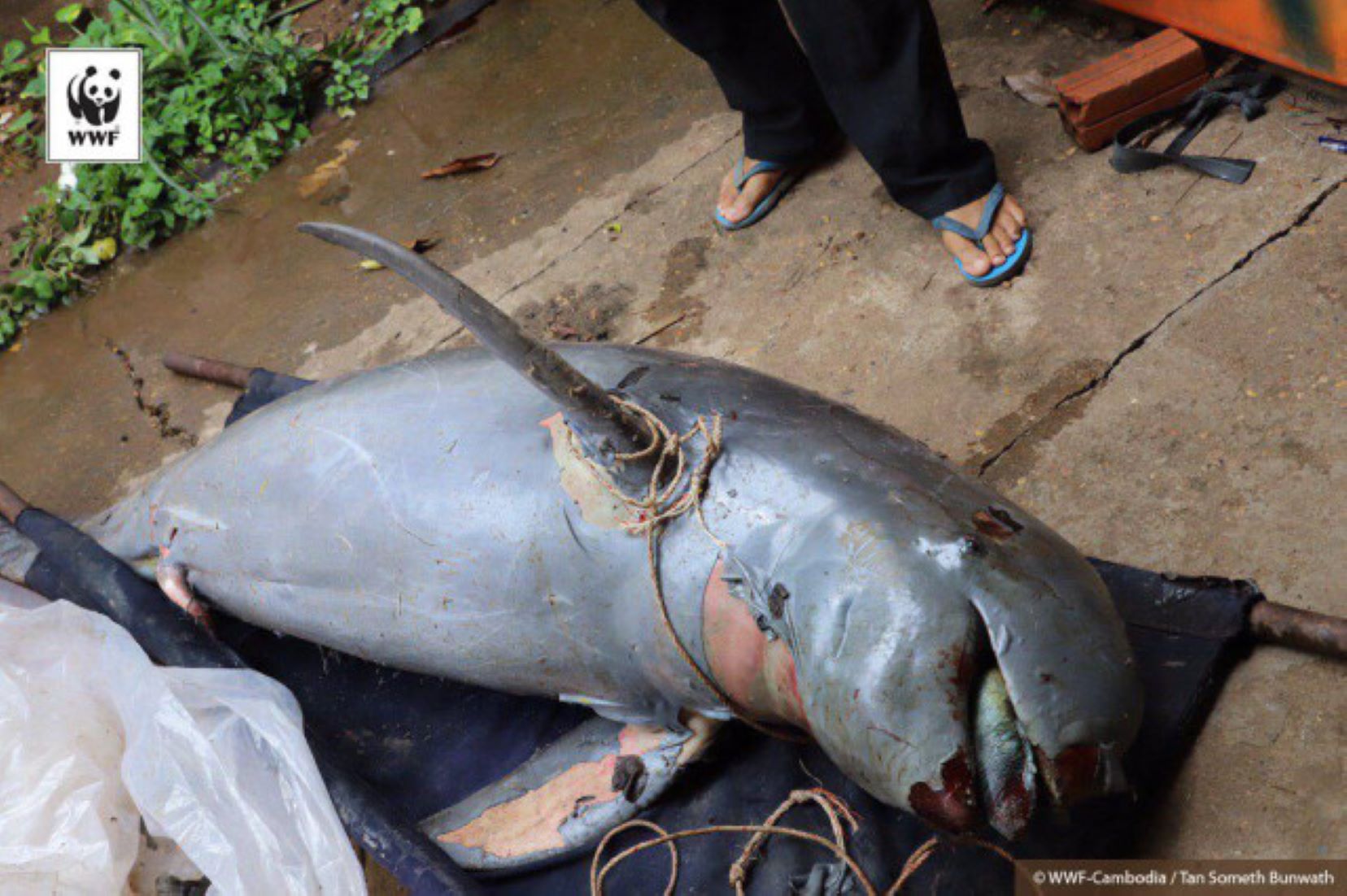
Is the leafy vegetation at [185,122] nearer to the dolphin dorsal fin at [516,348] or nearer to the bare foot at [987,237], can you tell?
the bare foot at [987,237]

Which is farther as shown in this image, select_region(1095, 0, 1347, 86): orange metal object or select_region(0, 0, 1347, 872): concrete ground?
select_region(1095, 0, 1347, 86): orange metal object

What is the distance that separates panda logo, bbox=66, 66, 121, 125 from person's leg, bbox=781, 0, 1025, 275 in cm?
268

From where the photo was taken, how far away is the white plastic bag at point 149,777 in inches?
81.4

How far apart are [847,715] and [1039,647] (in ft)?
0.84

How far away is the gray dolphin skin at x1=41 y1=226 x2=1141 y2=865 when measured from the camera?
58.1 inches

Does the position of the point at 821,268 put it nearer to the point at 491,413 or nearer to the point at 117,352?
the point at 491,413

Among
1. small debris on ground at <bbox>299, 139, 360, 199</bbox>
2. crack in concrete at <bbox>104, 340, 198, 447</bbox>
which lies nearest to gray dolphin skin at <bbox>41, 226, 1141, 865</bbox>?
crack in concrete at <bbox>104, 340, 198, 447</bbox>

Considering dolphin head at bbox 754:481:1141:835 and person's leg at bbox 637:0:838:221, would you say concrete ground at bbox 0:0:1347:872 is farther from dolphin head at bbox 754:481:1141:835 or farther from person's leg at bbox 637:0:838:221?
dolphin head at bbox 754:481:1141:835

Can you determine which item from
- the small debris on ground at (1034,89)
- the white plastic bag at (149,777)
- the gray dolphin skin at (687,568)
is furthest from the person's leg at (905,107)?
the white plastic bag at (149,777)

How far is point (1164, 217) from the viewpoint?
2.77 metres

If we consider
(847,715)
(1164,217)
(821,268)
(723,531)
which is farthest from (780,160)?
(847,715)

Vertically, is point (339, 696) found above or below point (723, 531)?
below

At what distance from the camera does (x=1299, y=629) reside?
1.91 metres

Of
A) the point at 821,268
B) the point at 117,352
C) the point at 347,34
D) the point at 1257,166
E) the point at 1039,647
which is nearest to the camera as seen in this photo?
the point at 1039,647
